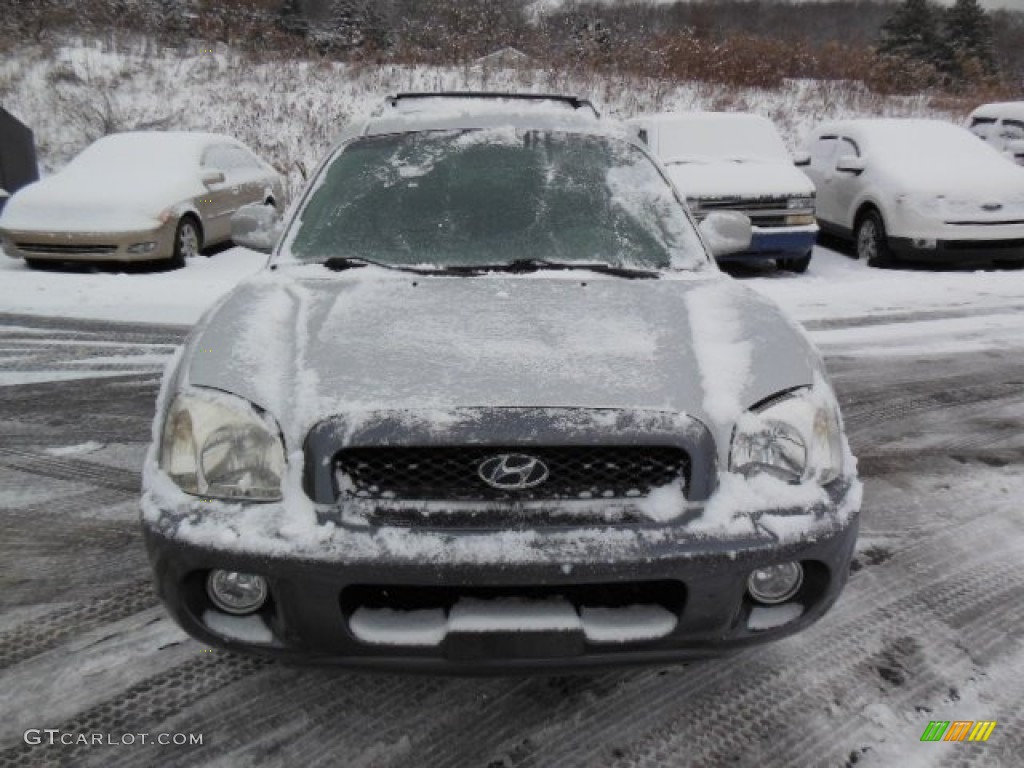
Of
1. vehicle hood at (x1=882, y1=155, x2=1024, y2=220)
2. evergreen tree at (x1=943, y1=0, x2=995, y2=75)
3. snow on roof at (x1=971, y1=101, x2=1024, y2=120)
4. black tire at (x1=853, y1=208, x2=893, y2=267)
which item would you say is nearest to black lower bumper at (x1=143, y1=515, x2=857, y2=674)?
vehicle hood at (x1=882, y1=155, x2=1024, y2=220)

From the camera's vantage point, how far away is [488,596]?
1.93 meters

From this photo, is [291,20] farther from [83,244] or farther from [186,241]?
[83,244]

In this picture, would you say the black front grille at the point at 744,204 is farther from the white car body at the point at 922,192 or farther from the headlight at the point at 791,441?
the headlight at the point at 791,441

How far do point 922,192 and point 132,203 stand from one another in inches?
343

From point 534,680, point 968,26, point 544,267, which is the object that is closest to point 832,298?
point 544,267

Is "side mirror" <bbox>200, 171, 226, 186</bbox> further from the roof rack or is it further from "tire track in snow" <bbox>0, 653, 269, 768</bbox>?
"tire track in snow" <bbox>0, 653, 269, 768</bbox>

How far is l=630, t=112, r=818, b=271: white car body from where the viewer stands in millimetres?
8938

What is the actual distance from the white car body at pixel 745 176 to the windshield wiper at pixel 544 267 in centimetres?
605

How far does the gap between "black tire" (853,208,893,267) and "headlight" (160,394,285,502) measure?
9237 millimetres

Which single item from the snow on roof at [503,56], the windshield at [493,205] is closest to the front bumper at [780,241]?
the windshield at [493,205]

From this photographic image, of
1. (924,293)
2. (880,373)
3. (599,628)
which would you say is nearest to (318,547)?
(599,628)

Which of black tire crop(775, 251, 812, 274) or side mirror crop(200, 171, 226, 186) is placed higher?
side mirror crop(200, 171, 226, 186)

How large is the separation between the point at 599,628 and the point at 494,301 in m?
1.07

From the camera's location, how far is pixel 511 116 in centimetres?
368
